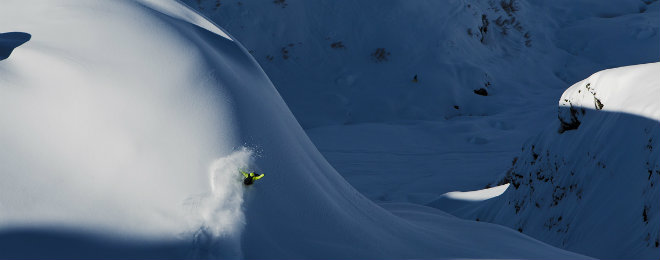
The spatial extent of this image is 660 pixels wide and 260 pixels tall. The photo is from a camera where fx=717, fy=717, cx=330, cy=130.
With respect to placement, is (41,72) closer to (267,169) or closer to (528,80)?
(267,169)

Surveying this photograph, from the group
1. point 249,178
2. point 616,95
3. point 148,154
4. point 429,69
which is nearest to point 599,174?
point 616,95

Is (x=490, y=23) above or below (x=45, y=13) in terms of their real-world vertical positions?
above

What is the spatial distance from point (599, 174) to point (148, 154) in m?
2.29

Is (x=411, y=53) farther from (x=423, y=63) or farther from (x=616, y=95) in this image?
(x=616, y=95)

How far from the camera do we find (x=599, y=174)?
128 inches

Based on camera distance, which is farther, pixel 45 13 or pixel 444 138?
pixel 444 138

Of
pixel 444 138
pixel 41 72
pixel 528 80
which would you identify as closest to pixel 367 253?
pixel 41 72

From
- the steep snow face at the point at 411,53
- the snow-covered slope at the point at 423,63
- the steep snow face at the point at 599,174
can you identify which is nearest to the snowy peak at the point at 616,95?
the steep snow face at the point at 599,174

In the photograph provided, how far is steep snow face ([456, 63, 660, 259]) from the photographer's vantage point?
2.88 m

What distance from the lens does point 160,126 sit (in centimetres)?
169

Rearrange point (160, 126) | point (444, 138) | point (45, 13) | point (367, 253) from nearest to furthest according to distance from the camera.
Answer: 1. point (160, 126)
2. point (367, 253)
3. point (45, 13)
4. point (444, 138)

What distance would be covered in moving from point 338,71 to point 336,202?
613cm

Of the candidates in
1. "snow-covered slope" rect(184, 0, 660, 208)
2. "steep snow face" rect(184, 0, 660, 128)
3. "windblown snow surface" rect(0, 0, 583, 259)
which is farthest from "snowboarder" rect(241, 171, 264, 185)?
"steep snow face" rect(184, 0, 660, 128)

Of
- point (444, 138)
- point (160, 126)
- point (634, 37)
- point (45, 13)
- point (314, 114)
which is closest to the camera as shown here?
point (160, 126)
